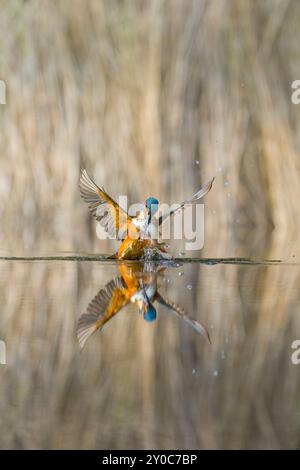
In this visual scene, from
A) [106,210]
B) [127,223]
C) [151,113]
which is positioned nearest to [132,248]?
[127,223]

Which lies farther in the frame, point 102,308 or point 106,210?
point 106,210

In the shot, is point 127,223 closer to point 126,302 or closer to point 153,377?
point 126,302

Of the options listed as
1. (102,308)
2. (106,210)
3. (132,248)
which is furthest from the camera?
(106,210)

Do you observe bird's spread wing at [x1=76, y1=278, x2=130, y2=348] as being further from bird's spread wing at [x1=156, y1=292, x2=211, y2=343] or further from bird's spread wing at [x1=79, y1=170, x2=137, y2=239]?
bird's spread wing at [x1=79, y1=170, x2=137, y2=239]
